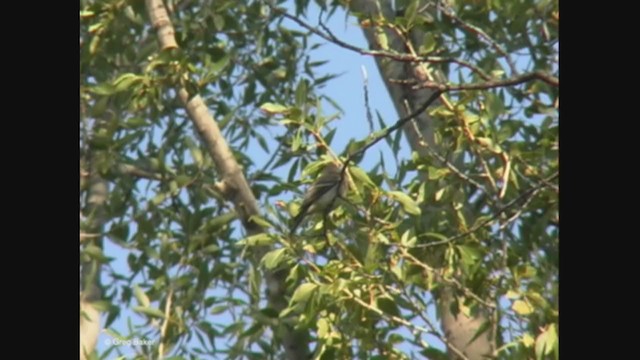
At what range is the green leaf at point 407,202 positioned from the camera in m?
2.25

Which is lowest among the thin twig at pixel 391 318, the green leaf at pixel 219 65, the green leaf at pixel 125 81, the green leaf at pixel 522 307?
the green leaf at pixel 522 307

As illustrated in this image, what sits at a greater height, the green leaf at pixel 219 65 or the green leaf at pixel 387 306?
the green leaf at pixel 219 65

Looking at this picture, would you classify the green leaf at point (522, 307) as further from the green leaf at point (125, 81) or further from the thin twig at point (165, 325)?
the green leaf at point (125, 81)

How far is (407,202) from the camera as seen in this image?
227cm

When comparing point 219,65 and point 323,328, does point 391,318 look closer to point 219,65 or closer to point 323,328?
point 323,328

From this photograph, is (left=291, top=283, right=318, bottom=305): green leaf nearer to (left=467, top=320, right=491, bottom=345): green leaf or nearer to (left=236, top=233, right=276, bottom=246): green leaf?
(left=236, top=233, right=276, bottom=246): green leaf

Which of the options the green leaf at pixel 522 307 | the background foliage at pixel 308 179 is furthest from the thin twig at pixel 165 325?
the green leaf at pixel 522 307

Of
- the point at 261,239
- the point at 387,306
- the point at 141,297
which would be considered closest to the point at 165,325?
the point at 141,297

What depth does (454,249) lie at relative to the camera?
7.34ft

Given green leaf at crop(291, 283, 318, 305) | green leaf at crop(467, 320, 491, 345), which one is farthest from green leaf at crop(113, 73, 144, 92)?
green leaf at crop(467, 320, 491, 345)
